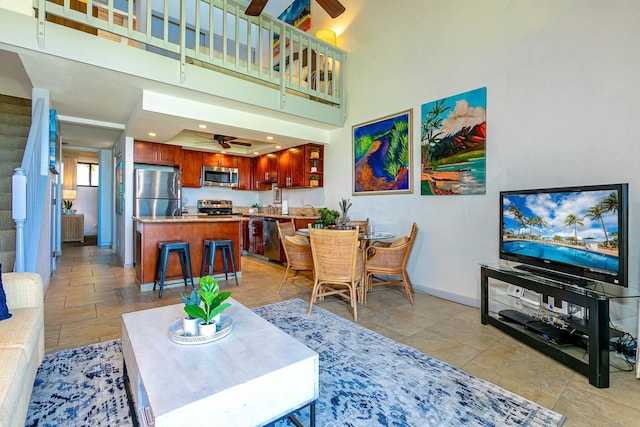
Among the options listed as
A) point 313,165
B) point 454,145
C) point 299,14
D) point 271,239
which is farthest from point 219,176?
point 454,145

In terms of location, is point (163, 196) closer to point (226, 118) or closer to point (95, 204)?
point (226, 118)

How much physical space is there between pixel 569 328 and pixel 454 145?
209 cm

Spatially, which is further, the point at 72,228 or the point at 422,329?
the point at 72,228

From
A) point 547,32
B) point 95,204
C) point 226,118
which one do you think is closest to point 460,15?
point 547,32

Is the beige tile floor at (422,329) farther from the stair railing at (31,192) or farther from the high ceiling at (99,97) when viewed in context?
the high ceiling at (99,97)

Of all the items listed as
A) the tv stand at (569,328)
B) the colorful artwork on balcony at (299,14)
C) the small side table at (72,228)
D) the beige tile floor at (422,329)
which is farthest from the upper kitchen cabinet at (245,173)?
the tv stand at (569,328)

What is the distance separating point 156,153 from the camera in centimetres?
578

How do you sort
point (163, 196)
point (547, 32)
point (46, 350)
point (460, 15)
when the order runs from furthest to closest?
point (163, 196) < point (460, 15) < point (547, 32) < point (46, 350)

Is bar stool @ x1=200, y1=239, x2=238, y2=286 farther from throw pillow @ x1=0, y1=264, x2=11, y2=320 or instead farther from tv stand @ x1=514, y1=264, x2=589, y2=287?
tv stand @ x1=514, y1=264, x2=589, y2=287

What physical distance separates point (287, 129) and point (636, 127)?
4.00 meters

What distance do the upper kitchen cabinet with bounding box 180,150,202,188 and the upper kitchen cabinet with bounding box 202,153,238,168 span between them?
0.14 metres

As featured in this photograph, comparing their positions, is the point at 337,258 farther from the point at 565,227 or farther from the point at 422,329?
the point at 565,227

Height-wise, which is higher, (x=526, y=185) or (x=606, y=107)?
(x=606, y=107)

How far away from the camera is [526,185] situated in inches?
114
